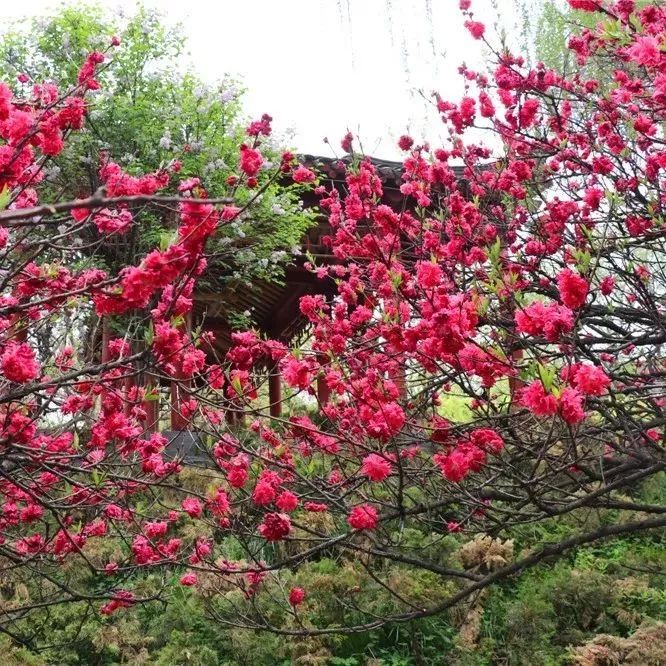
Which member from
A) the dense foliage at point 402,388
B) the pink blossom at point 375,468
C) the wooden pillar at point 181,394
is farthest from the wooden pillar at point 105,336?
the pink blossom at point 375,468

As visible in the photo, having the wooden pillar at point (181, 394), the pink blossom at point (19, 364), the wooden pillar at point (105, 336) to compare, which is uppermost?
the pink blossom at point (19, 364)

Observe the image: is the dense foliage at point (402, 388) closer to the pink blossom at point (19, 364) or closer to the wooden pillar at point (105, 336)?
the pink blossom at point (19, 364)

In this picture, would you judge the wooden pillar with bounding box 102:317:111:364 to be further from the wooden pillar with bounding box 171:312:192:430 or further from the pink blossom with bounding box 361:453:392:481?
the pink blossom with bounding box 361:453:392:481

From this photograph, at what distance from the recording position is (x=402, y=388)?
4.26 metres

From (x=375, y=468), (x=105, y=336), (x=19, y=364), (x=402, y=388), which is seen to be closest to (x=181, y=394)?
(x=105, y=336)

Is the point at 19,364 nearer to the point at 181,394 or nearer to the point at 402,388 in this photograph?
the point at 402,388

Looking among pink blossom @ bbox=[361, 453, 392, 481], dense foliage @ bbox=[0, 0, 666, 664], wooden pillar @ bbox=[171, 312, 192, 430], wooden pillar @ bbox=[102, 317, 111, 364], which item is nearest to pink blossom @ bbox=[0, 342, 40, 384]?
dense foliage @ bbox=[0, 0, 666, 664]

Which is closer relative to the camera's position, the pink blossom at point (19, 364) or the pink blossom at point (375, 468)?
the pink blossom at point (19, 364)

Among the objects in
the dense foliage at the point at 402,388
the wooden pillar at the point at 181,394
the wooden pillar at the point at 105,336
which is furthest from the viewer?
the wooden pillar at the point at 105,336

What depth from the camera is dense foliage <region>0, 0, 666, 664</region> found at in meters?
2.57

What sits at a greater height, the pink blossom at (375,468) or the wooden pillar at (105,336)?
the pink blossom at (375,468)

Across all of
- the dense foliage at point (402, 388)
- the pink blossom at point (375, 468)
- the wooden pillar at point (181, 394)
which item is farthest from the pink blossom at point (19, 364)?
the pink blossom at point (375, 468)

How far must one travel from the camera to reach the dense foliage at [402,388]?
→ 257 centimetres

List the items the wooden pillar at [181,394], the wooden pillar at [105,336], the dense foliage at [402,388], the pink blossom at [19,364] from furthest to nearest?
the wooden pillar at [105,336], the wooden pillar at [181,394], the dense foliage at [402,388], the pink blossom at [19,364]
